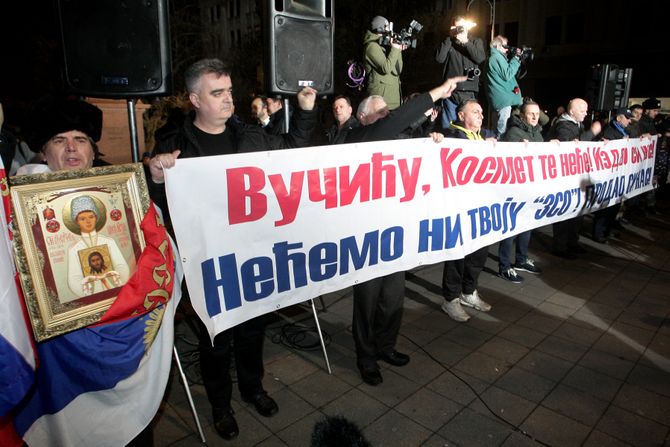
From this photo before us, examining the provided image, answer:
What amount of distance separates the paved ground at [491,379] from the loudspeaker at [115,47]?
6.92 feet

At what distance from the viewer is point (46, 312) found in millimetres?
1759

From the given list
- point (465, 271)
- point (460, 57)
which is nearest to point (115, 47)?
point (465, 271)

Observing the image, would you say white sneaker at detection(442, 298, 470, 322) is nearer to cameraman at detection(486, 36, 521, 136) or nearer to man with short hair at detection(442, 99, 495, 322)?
man with short hair at detection(442, 99, 495, 322)

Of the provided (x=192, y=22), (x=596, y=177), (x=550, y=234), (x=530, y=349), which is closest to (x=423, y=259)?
(x=530, y=349)

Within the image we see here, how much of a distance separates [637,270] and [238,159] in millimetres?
5609

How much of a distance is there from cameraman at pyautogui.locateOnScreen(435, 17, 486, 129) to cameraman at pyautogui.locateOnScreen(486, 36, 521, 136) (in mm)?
323

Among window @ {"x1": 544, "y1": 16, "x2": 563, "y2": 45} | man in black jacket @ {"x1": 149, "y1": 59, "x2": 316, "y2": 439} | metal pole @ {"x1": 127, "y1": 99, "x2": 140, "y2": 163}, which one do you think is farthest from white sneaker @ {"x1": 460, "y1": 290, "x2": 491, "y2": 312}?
window @ {"x1": 544, "y1": 16, "x2": 563, "y2": 45}

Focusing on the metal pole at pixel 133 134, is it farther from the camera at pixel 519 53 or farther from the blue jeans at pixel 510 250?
the camera at pixel 519 53

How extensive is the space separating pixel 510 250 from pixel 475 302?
1.30m

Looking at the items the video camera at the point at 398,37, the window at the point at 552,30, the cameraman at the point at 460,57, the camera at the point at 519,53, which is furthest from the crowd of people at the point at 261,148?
the window at the point at 552,30

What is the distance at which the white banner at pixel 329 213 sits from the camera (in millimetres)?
2467

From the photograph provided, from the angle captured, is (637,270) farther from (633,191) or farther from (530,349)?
(530,349)

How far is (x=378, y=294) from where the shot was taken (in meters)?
3.33

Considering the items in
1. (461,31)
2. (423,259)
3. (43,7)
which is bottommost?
(423,259)
